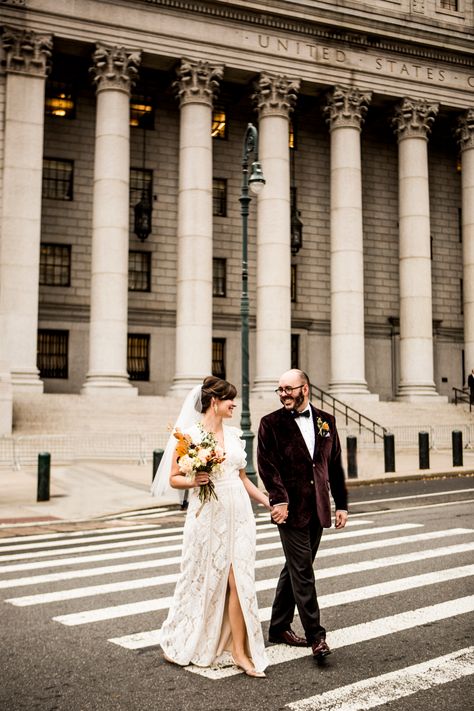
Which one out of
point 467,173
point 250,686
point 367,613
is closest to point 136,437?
point 367,613

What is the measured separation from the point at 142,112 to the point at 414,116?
13.0 meters

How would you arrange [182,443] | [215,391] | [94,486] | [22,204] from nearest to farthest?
[182,443]
[215,391]
[94,486]
[22,204]

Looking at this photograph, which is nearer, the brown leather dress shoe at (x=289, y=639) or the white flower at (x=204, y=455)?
the white flower at (x=204, y=455)

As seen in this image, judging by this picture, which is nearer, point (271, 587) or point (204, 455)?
point (204, 455)

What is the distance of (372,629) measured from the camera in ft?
21.5

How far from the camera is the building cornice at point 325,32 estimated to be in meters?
33.2

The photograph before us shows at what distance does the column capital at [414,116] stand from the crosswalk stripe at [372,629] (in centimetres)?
3297

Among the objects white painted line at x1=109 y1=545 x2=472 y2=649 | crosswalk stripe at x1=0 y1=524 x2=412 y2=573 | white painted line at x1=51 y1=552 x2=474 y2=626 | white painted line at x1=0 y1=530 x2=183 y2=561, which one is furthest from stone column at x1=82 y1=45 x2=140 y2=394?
white painted line at x1=51 y1=552 x2=474 y2=626

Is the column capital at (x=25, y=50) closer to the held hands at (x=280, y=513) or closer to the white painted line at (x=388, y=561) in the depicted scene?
the white painted line at (x=388, y=561)

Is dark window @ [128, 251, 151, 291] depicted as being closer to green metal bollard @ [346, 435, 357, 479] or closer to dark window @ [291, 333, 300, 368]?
dark window @ [291, 333, 300, 368]

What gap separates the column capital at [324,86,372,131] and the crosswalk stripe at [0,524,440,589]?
2886 cm

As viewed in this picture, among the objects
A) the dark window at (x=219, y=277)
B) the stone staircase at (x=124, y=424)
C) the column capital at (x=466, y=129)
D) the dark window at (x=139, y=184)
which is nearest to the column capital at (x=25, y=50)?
the dark window at (x=139, y=184)

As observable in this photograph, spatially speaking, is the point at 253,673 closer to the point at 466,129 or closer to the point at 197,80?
the point at 197,80

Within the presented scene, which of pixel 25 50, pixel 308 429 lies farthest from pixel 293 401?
pixel 25 50
